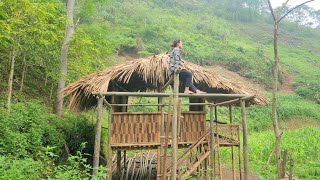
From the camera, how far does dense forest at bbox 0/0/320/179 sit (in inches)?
298

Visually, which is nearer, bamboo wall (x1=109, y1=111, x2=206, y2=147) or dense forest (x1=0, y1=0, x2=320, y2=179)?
dense forest (x1=0, y1=0, x2=320, y2=179)

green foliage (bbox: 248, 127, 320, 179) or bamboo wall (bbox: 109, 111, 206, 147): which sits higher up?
bamboo wall (bbox: 109, 111, 206, 147)

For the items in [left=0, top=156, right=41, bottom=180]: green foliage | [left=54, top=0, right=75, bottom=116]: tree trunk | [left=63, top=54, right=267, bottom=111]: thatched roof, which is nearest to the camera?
[left=0, top=156, right=41, bottom=180]: green foliage

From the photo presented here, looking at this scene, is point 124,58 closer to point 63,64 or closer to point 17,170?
point 63,64

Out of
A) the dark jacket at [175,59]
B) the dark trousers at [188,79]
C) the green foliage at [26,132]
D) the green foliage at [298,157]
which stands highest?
the dark jacket at [175,59]

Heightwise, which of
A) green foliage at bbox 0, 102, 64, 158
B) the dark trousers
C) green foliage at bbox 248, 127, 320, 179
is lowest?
green foliage at bbox 248, 127, 320, 179

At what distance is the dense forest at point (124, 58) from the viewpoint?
24.8ft

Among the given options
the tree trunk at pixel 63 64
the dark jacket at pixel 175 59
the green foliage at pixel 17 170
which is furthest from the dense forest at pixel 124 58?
the dark jacket at pixel 175 59

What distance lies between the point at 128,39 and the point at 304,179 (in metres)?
22.4

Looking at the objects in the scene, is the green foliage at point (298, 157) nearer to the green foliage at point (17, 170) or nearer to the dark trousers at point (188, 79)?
the dark trousers at point (188, 79)

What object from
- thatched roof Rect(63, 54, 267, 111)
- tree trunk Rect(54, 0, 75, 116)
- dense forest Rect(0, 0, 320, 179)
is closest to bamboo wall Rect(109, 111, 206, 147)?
thatched roof Rect(63, 54, 267, 111)

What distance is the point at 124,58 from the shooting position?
29.0 metres

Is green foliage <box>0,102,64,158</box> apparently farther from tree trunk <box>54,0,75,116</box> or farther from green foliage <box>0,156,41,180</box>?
tree trunk <box>54,0,75,116</box>

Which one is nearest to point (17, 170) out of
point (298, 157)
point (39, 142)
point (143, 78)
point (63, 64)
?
point (39, 142)
